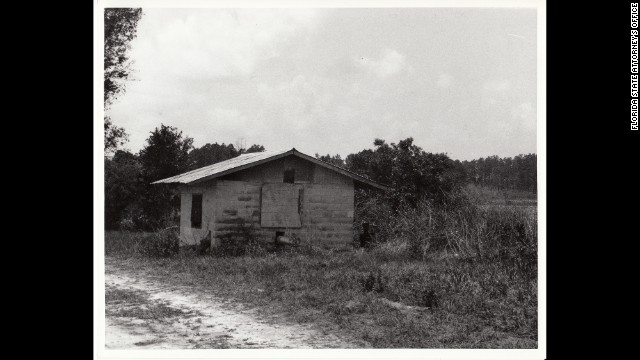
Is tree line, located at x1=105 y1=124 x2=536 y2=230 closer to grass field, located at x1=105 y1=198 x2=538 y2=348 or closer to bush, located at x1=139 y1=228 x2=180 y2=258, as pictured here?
bush, located at x1=139 y1=228 x2=180 y2=258

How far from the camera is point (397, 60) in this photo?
9.85 m

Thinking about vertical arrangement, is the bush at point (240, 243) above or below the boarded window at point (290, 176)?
below

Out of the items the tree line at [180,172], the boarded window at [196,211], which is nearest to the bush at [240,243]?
the boarded window at [196,211]

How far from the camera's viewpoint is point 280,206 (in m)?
16.6

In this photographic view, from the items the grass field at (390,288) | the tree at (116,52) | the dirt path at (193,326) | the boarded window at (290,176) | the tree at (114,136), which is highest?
the tree at (116,52)

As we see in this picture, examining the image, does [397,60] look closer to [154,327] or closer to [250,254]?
[154,327]

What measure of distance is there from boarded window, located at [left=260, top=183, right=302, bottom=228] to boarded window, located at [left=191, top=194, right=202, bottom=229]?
6.63 feet

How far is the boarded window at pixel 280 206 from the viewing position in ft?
54.2

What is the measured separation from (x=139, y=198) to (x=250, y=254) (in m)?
5.22

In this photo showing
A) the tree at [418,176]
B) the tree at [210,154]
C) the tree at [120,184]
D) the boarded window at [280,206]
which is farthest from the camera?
the tree at [210,154]

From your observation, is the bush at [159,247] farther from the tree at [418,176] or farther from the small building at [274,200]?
the tree at [418,176]

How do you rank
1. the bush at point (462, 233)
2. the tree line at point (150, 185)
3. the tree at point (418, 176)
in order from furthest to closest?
the tree at point (418, 176), the tree line at point (150, 185), the bush at point (462, 233)

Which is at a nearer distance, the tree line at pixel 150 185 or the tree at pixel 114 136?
the tree at pixel 114 136

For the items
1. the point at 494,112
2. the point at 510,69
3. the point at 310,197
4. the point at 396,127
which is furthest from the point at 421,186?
the point at 510,69
